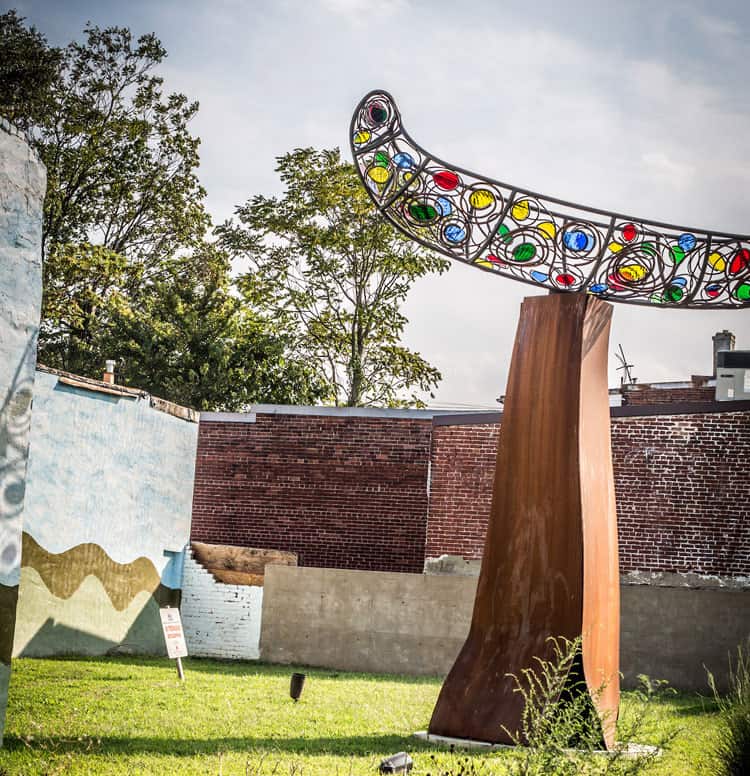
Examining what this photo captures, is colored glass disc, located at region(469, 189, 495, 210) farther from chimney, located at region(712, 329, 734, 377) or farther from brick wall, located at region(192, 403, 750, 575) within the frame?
chimney, located at region(712, 329, 734, 377)

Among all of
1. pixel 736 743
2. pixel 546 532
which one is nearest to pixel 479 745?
pixel 546 532

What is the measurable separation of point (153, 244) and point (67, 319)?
11.4 ft

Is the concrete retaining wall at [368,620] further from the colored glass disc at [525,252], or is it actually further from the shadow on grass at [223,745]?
the colored glass disc at [525,252]

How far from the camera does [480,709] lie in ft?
28.4

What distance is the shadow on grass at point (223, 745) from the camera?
313 inches

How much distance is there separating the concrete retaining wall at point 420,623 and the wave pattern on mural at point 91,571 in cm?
195

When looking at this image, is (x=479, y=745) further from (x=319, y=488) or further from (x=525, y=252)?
(x=319, y=488)

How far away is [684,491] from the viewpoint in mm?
16156

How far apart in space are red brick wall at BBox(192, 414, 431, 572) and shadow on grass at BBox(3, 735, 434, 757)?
8933 mm

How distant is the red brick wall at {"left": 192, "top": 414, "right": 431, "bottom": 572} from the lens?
18.0 m

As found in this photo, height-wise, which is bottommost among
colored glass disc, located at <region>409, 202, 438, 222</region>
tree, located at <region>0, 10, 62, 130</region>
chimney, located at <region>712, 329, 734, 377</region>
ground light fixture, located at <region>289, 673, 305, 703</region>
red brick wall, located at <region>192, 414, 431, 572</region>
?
ground light fixture, located at <region>289, 673, 305, 703</region>

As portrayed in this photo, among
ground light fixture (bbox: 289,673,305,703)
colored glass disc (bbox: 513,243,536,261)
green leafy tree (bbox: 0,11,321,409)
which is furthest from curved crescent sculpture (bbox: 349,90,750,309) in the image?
green leafy tree (bbox: 0,11,321,409)

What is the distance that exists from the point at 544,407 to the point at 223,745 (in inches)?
154

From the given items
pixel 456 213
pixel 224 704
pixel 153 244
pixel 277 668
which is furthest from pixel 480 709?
pixel 153 244
